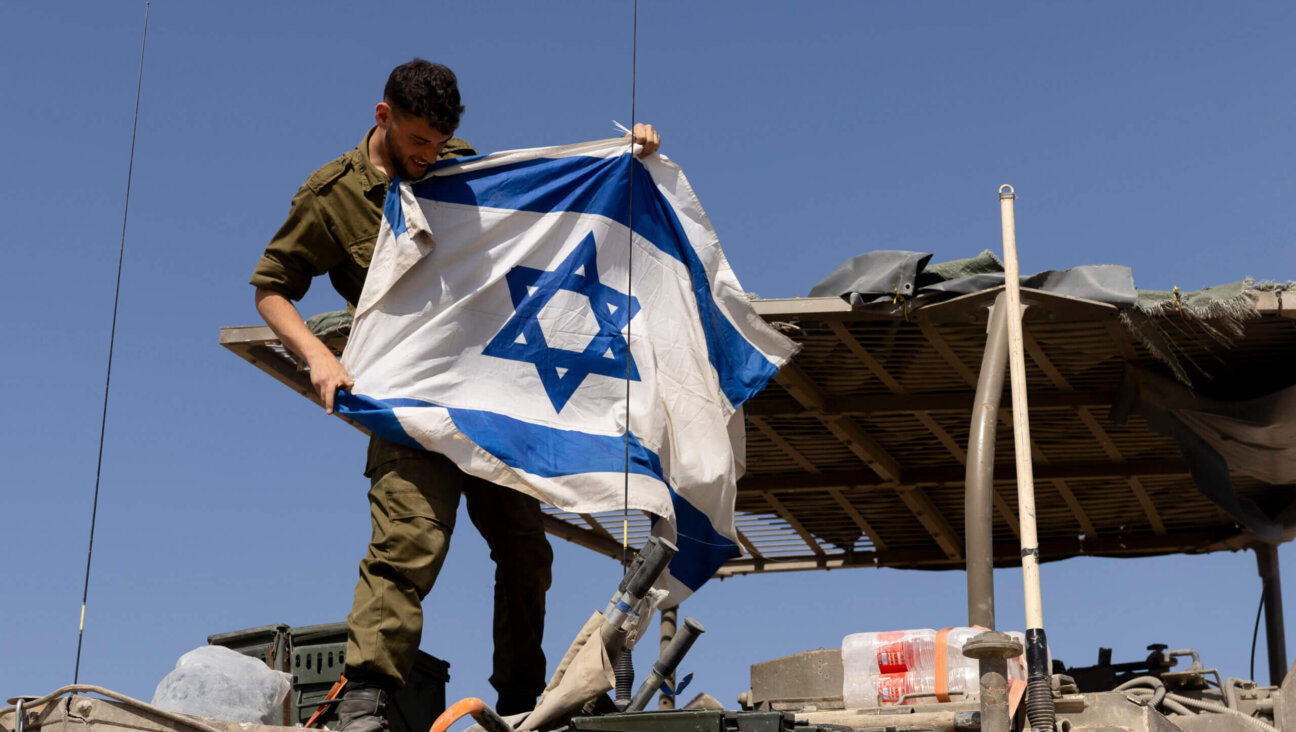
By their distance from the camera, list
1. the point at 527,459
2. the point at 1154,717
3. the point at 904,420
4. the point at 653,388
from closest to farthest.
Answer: the point at 1154,717 < the point at 527,459 < the point at 653,388 < the point at 904,420

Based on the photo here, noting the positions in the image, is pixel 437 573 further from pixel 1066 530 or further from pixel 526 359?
pixel 1066 530

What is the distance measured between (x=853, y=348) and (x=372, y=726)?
19.6 ft

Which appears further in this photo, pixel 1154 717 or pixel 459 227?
pixel 459 227

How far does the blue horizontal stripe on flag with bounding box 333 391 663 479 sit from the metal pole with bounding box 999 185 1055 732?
1.55 m

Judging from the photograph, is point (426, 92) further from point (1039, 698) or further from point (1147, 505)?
point (1147, 505)

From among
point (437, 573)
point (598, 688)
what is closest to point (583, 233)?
point (437, 573)

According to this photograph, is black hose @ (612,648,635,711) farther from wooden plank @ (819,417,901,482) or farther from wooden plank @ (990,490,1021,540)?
wooden plank @ (990,490,1021,540)

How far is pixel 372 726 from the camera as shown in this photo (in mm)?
5160

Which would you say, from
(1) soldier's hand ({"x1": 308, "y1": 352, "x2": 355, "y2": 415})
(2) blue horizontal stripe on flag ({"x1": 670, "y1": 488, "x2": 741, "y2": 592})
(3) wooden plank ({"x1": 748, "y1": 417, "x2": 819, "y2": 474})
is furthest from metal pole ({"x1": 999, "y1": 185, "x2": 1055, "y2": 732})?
(3) wooden plank ({"x1": 748, "y1": 417, "x2": 819, "y2": 474})

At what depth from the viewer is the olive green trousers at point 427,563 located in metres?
5.30

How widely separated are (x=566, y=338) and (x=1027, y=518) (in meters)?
2.08

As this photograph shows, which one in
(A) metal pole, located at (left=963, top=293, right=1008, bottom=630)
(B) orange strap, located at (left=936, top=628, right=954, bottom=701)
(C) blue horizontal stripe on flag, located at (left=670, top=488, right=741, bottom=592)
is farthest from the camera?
(A) metal pole, located at (left=963, top=293, right=1008, bottom=630)

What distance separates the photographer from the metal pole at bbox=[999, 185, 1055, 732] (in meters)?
5.08

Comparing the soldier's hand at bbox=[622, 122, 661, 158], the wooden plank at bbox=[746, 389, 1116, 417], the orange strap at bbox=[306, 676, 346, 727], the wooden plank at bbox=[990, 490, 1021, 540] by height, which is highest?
the soldier's hand at bbox=[622, 122, 661, 158]
